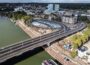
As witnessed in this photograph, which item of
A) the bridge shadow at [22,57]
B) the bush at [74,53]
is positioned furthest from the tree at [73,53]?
the bridge shadow at [22,57]

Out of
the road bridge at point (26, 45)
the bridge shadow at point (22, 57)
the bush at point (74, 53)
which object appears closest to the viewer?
the bridge shadow at point (22, 57)

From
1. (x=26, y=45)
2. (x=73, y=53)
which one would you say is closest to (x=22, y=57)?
(x=26, y=45)

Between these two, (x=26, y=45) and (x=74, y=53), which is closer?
(x=74, y=53)

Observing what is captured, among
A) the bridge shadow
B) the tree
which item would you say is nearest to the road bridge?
the bridge shadow

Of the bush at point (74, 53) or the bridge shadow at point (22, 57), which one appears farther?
the bush at point (74, 53)

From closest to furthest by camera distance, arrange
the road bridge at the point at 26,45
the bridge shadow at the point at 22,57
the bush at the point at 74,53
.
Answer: the bridge shadow at the point at 22,57
the road bridge at the point at 26,45
the bush at the point at 74,53

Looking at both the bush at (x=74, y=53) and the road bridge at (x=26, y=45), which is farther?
the bush at (x=74, y=53)

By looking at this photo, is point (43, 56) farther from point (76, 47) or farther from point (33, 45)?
point (76, 47)

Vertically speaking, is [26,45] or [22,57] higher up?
[26,45]

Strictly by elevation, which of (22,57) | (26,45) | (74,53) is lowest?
(22,57)

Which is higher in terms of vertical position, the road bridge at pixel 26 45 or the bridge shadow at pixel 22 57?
the road bridge at pixel 26 45

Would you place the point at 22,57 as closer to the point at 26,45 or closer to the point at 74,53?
the point at 26,45

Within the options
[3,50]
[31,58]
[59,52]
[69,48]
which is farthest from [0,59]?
[69,48]

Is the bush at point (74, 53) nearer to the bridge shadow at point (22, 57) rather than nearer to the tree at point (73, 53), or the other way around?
the tree at point (73, 53)
